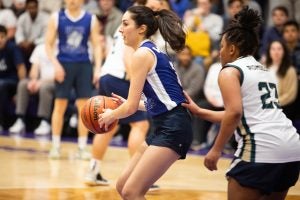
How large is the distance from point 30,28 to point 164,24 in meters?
8.25

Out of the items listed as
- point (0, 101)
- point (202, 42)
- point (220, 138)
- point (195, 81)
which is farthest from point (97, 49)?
point (220, 138)

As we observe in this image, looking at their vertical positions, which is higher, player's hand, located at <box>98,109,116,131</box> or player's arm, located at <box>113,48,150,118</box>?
player's arm, located at <box>113,48,150,118</box>

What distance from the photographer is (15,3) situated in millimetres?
14062

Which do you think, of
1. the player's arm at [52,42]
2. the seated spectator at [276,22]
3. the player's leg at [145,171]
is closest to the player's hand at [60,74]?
the player's arm at [52,42]

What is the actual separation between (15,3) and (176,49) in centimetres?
960

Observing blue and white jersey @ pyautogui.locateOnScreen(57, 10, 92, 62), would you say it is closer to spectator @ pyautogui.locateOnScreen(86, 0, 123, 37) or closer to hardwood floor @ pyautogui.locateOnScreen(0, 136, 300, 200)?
hardwood floor @ pyautogui.locateOnScreen(0, 136, 300, 200)

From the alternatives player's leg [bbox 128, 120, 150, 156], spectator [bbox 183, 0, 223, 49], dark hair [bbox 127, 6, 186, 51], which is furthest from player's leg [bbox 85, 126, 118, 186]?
spectator [bbox 183, 0, 223, 49]

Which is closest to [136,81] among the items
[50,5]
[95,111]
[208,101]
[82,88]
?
[95,111]

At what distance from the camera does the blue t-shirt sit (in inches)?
482

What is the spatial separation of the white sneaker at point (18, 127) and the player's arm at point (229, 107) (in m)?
7.96

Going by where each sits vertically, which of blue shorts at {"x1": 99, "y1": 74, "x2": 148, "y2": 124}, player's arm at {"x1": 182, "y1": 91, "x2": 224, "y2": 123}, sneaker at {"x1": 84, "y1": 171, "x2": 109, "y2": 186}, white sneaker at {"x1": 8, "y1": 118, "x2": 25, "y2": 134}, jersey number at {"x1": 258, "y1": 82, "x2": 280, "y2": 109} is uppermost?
jersey number at {"x1": 258, "y1": 82, "x2": 280, "y2": 109}

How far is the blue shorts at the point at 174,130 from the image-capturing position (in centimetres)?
478

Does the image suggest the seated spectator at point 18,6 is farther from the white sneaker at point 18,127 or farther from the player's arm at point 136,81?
the player's arm at point 136,81

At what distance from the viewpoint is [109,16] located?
40.0ft
